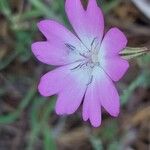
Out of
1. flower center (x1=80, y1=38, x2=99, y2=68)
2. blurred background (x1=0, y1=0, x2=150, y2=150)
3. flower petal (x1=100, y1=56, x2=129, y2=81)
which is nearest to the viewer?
flower petal (x1=100, y1=56, x2=129, y2=81)

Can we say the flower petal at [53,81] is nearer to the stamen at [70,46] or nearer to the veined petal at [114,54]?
the stamen at [70,46]

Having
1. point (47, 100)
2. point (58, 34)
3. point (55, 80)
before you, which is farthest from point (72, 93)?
point (47, 100)

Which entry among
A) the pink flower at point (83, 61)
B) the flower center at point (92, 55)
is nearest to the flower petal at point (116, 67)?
the pink flower at point (83, 61)

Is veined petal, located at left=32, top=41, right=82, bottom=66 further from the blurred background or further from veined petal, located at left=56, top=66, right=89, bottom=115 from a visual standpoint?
the blurred background

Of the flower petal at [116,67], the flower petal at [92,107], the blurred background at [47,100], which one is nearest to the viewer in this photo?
the flower petal at [116,67]

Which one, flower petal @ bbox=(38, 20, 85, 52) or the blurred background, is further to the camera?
the blurred background

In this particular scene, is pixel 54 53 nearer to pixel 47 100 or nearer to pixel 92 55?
pixel 92 55

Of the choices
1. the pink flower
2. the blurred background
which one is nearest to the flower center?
the pink flower
